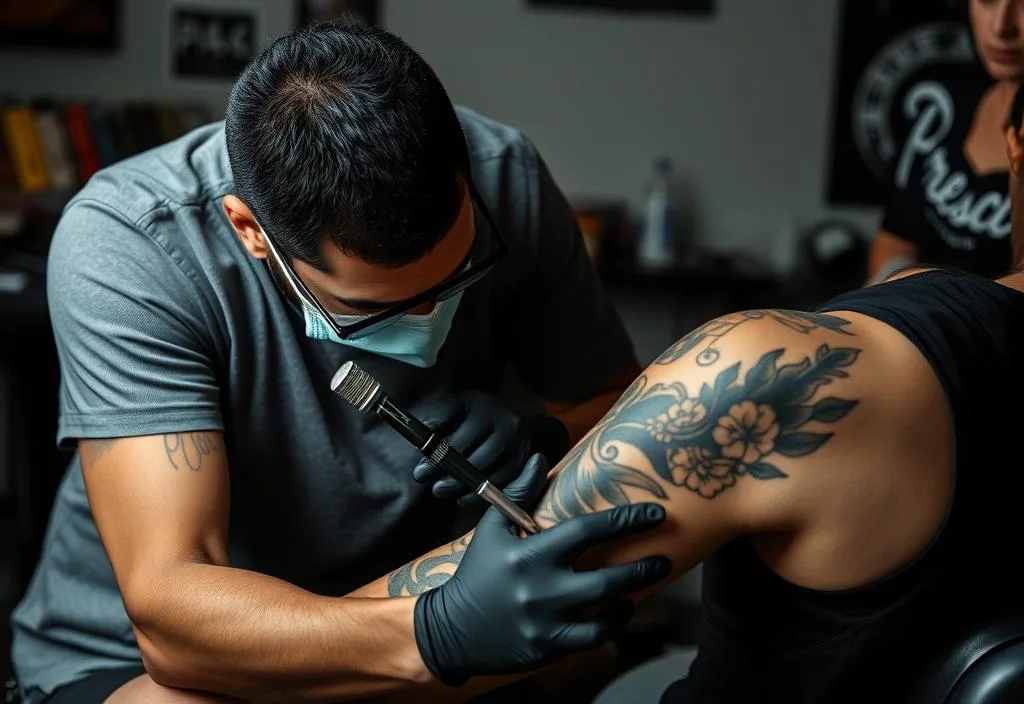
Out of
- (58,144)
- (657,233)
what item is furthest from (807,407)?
(58,144)

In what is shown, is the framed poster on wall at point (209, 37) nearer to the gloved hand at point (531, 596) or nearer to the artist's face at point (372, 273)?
the artist's face at point (372, 273)

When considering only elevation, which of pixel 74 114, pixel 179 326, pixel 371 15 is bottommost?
pixel 74 114

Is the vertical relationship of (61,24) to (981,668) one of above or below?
below

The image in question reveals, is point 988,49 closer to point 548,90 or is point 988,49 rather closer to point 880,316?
point 880,316

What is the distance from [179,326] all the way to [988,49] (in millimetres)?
1415

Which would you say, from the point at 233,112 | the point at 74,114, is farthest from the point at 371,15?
the point at 233,112

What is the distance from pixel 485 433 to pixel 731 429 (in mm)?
480

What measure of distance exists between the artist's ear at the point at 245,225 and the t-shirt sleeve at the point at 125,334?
0.24 feet

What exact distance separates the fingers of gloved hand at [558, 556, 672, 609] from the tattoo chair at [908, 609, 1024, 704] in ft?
0.80

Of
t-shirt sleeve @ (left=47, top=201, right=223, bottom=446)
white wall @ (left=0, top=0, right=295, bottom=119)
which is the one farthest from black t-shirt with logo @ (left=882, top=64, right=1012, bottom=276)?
white wall @ (left=0, top=0, right=295, bottom=119)

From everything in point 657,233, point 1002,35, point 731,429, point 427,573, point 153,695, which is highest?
point 1002,35

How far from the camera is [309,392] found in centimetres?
136

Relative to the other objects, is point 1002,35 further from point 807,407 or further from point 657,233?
point 657,233

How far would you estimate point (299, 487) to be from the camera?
139cm
